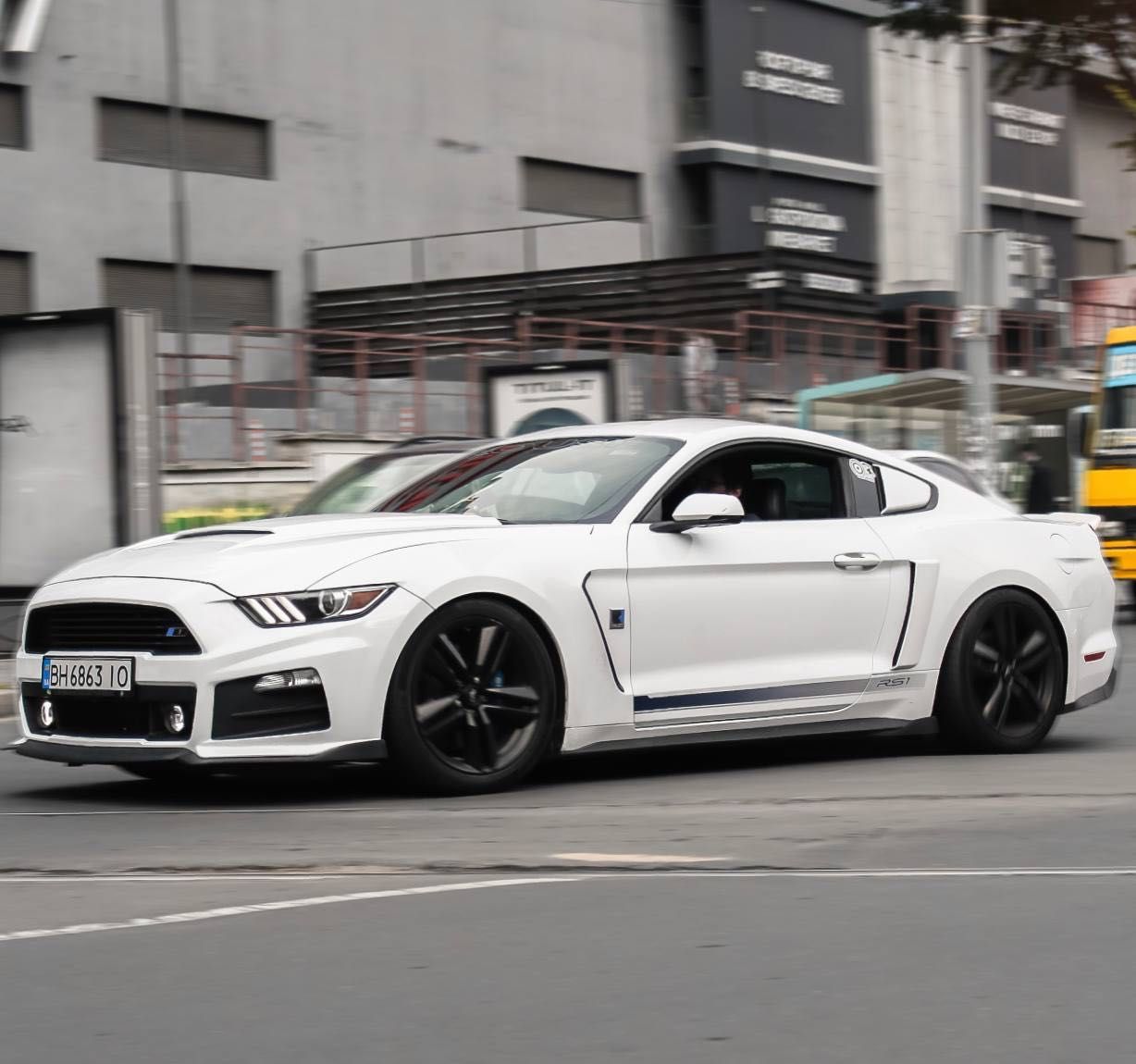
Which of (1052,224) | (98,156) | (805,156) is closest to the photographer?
(98,156)

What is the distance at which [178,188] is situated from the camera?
1288 inches

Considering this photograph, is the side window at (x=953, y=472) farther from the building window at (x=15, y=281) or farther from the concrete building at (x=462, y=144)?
the building window at (x=15, y=281)

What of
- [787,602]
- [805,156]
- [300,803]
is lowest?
[300,803]

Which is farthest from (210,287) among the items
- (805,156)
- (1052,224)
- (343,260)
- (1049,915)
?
(1049,915)

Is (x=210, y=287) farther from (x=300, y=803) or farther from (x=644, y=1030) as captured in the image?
(x=644, y=1030)

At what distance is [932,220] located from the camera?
161 ft

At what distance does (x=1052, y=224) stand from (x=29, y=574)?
145ft

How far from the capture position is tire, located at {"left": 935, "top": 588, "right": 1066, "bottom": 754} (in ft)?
28.3

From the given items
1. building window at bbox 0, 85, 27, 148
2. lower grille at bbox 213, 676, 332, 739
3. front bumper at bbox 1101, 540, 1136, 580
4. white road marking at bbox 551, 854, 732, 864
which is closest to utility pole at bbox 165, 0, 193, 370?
building window at bbox 0, 85, 27, 148

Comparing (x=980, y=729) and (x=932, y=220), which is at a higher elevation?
(x=932, y=220)

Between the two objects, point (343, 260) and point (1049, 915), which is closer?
point (1049, 915)

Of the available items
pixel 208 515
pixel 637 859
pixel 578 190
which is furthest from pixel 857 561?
pixel 578 190

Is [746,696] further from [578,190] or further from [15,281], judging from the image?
[578,190]

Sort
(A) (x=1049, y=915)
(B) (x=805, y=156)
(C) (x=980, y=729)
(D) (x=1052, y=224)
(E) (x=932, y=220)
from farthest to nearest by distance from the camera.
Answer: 1. (D) (x=1052, y=224)
2. (E) (x=932, y=220)
3. (B) (x=805, y=156)
4. (C) (x=980, y=729)
5. (A) (x=1049, y=915)
